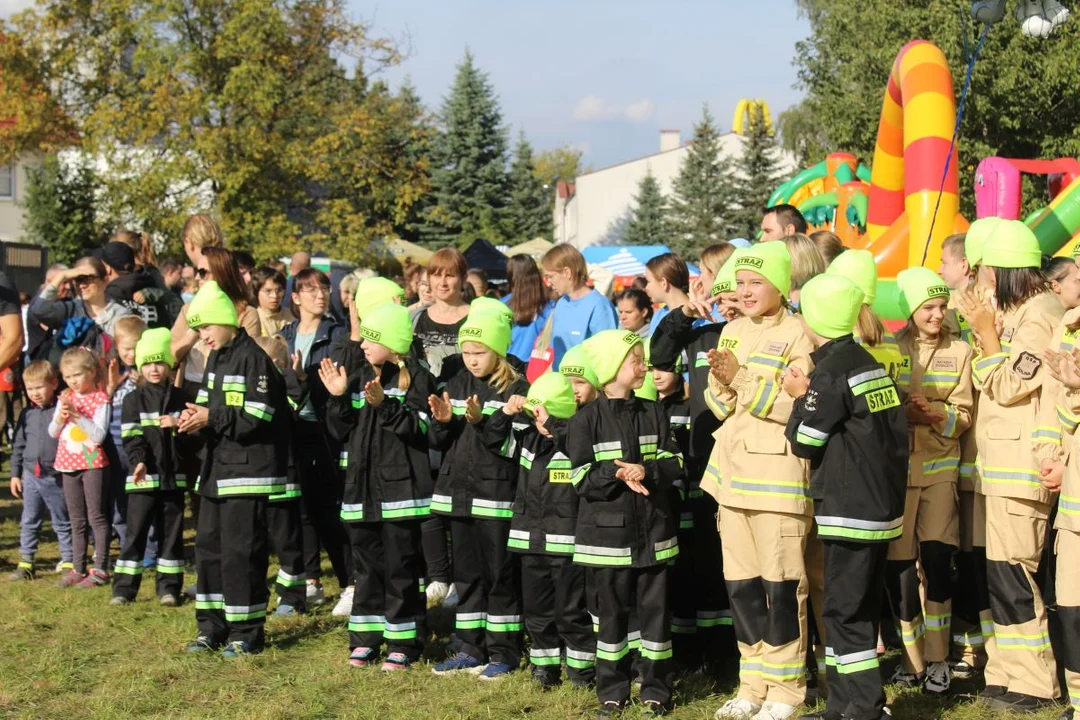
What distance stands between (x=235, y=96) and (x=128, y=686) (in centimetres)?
1919

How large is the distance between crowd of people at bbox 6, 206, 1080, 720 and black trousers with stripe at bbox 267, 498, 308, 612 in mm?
20

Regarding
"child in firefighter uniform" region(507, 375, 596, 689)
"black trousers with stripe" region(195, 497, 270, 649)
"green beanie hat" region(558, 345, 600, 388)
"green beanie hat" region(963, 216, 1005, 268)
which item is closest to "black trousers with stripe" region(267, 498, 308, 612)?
"black trousers with stripe" region(195, 497, 270, 649)

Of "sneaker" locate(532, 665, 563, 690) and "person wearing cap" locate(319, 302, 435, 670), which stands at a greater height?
"person wearing cap" locate(319, 302, 435, 670)

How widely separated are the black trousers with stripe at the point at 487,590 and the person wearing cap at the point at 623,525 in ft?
2.55

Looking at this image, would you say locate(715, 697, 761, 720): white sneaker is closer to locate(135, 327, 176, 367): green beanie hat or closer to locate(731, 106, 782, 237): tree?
locate(135, 327, 176, 367): green beanie hat

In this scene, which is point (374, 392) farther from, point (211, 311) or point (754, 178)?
point (754, 178)

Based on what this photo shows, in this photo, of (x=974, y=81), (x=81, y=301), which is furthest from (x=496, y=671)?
(x=974, y=81)

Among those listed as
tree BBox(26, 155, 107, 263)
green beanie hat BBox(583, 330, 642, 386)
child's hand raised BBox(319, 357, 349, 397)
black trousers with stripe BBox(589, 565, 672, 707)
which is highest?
tree BBox(26, 155, 107, 263)

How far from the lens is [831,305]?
5.01 metres

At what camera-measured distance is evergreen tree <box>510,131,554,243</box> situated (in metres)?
54.7

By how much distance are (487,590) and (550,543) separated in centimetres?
69

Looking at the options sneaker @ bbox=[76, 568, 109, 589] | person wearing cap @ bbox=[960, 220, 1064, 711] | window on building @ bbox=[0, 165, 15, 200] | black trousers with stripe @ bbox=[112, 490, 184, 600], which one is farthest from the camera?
window on building @ bbox=[0, 165, 15, 200]

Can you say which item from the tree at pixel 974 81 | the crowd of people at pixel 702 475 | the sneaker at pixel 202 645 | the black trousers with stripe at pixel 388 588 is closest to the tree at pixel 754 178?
the tree at pixel 974 81

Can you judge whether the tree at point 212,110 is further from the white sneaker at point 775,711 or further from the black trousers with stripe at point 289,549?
the white sneaker at point 775,711
